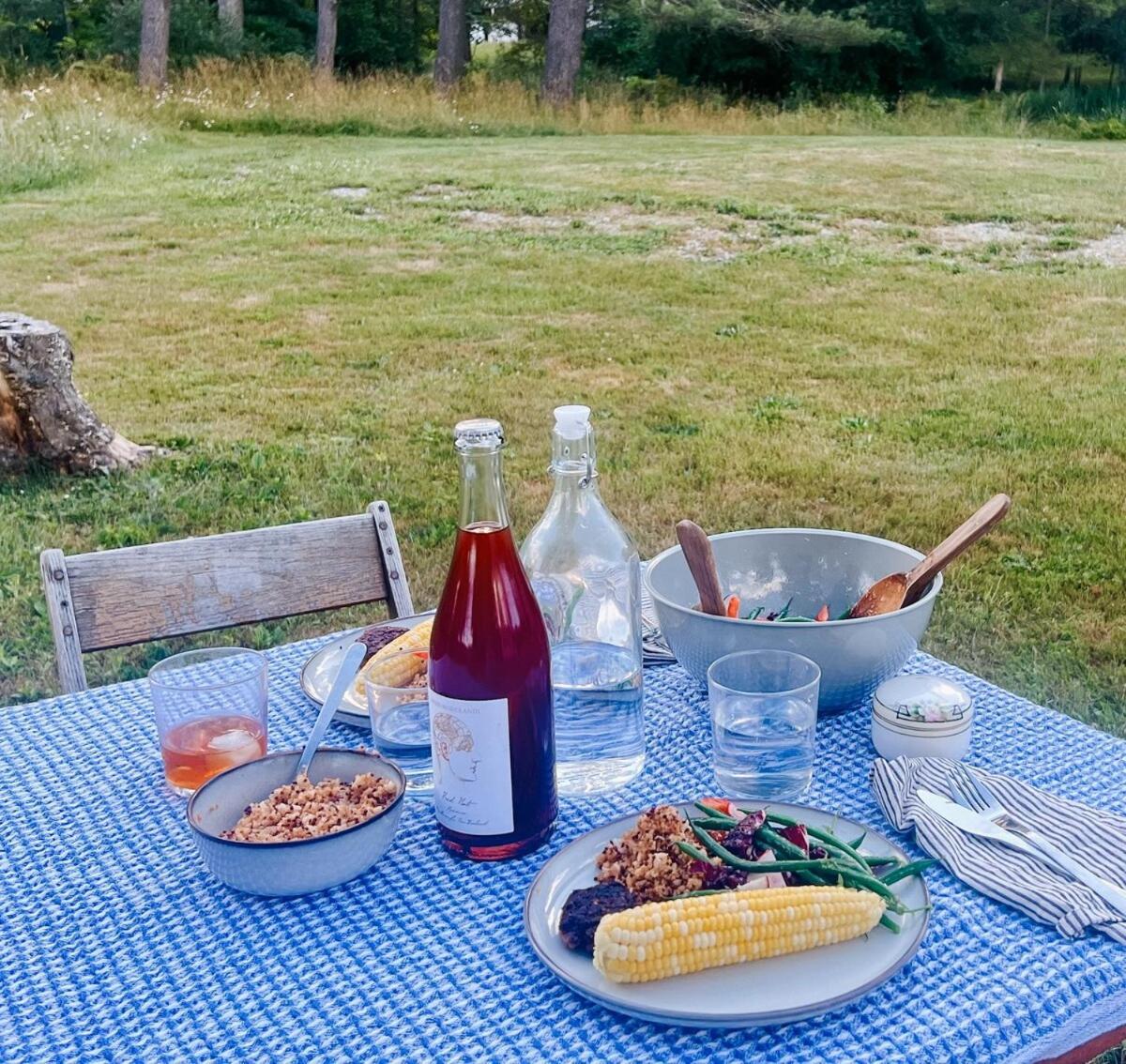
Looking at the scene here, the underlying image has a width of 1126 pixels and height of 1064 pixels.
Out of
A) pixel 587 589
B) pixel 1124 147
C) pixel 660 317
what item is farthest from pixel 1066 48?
pixel 587 589

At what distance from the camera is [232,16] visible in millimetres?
19734

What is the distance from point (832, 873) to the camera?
994mm

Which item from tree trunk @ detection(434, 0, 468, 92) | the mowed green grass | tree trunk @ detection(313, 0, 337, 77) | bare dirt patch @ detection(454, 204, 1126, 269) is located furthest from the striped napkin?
tree trunk @ detection(313, 0, 337, 77)

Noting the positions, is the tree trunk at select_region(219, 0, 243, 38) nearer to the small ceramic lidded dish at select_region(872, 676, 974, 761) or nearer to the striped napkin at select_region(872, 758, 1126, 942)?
the small ceramic lidded dish at select_region(872, 676, 974, 761)

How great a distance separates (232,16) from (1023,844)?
21247mm

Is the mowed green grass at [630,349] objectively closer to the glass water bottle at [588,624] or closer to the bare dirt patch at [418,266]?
the bare dirt patch at [418,266]

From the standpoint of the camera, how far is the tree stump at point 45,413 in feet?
14.3

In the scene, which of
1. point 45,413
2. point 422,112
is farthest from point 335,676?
point 422,112

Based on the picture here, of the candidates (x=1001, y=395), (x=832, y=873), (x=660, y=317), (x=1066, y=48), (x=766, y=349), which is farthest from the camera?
(x=1066, y=48)

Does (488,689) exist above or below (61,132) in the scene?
below

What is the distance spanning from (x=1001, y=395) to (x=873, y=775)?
4.97 metres

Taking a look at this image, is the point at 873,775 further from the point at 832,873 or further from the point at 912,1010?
the point at 912,1010

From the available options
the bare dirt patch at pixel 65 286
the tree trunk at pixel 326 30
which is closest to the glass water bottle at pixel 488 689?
the bare dirt patch at pixel 65 286

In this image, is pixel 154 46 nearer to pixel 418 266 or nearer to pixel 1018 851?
pixel 418 266
